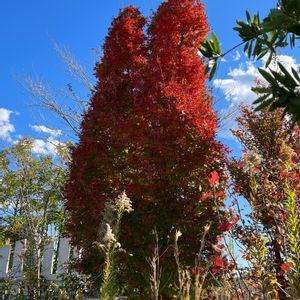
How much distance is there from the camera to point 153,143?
20.3ft

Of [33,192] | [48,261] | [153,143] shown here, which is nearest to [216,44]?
[153,143]

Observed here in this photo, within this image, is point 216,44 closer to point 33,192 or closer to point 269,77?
point 269,77

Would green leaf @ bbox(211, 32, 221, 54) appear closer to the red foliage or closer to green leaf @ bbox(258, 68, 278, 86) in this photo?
green leaf @ bbox(258, 68, 278, 86)

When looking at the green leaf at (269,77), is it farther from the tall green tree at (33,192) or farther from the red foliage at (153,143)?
the tall green tree at (33,192)

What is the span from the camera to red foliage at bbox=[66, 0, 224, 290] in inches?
241

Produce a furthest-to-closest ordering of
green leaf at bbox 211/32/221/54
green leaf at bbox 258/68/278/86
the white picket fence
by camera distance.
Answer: the white picket fence
green leaf at bbox 211/32/221/54
green leaf at bbox 258/68/278/86

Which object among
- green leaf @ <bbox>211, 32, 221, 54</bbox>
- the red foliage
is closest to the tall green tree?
the red foliage

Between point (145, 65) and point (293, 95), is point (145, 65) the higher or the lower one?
the higher one

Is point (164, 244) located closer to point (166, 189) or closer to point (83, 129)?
point (166, 189)

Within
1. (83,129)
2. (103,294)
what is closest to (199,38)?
(83,129)

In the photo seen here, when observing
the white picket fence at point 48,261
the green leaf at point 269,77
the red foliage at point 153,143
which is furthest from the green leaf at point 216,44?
the white picket fence at point 48,261

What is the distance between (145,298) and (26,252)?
5.42 metres

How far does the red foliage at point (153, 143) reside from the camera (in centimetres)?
613

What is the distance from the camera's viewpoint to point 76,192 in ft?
22.4
